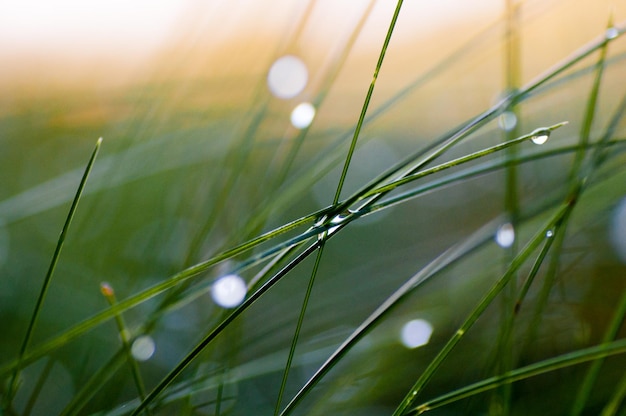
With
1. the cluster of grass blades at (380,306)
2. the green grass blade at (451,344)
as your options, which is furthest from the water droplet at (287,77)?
the green grass blade at (451,344)

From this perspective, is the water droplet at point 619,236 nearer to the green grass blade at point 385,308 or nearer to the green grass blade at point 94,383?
the green grass blade at point 385,308

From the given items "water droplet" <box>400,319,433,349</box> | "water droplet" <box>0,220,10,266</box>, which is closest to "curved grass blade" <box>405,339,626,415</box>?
"water droplet" <box>400,319,433,349</box>

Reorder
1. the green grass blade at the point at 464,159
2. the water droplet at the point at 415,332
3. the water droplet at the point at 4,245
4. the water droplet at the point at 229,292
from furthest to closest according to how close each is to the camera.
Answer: the water droplet at the point at 4,245 < the water droplet at the point at 415,332 < the water droplet at the point at 229,292 < the green grass blade at the point at 464,159

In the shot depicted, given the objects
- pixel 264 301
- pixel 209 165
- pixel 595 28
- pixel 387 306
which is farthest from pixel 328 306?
pixel 595 28

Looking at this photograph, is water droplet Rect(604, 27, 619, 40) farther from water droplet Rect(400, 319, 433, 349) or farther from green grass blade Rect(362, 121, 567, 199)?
water droplet Rect(400, 319, 433, 349)

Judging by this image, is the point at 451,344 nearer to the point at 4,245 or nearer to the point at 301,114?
the point at 301,114

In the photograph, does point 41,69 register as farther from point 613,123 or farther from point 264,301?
point 613,123
